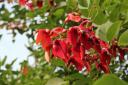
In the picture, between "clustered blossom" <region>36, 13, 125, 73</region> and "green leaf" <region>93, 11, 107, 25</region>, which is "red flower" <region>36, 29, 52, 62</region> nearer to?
"clustered blossom" <region>36, 13, 125, 73</region>

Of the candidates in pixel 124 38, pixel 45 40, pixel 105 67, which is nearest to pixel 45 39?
pixel 45 40

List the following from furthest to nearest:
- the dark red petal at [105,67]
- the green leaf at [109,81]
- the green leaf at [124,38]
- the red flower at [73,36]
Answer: the dark red petal at [105,67] → the red flower at [73,36] → the green leaf at [124,38] → the green leaf at [109,81]

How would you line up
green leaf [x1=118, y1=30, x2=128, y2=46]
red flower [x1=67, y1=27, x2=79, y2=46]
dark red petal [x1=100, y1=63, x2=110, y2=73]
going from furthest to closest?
dark red petal [x1=100, y1=63, x2=110, y2=73], red flower [x1=67, y1=27, x2=79, y2=46], green leaf [x1=118, y1=30, x2=128, y2=46]

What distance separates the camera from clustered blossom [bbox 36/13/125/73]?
1.22m

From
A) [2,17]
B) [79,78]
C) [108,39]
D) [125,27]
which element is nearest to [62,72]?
[79,78]

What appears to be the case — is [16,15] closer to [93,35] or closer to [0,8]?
[0,8]

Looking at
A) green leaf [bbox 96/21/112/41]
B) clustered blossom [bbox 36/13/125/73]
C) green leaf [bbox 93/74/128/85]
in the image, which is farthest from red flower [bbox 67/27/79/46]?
green leaf [bbox 93/74/128/85]

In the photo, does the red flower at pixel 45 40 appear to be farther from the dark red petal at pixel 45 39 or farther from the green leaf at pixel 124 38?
the green leaf at pixel 124 38

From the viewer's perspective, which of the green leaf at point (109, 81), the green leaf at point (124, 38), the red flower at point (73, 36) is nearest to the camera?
the green leaf at point (109, 81)

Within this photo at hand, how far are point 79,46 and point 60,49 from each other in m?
0.08

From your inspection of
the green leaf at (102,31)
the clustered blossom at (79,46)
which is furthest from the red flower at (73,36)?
the green leaf at (102,31)

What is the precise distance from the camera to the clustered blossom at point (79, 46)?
122cm

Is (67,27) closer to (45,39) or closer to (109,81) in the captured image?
(45,39)

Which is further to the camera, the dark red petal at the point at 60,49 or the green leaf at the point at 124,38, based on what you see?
the dark red petal at the point at 60,49
